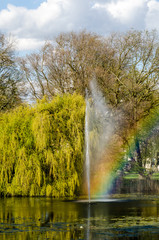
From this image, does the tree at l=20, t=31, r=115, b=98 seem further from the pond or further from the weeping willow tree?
the pond

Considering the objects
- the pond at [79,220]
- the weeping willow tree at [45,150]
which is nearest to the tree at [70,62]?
the weeping willow tree at [45,150]

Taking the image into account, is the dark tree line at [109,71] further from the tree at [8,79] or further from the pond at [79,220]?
the pond at [79,220]

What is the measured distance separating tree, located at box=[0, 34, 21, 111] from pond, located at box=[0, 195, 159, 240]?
22278mm

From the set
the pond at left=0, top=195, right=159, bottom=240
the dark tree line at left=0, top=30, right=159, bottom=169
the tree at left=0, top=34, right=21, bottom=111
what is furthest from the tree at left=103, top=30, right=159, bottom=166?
the pond at left=0, top=195, right=159, bottom=240

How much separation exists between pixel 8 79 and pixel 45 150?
63.1 ft

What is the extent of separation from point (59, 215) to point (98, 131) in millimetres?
11106

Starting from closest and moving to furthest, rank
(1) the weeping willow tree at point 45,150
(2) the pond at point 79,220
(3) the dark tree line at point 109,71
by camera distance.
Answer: (2) the pond at point 79,220
(1) the weeping willow tree at point 45,150
(3) the dark tree line at point 109,71

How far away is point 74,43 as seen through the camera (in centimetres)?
4231

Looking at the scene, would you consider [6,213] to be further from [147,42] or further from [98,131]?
[147,42]

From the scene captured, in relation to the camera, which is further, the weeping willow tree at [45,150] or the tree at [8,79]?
the tree at [8,79]

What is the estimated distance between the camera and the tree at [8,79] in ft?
139

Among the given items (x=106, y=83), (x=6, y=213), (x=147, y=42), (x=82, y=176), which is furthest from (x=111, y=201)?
(x=147, y=42)

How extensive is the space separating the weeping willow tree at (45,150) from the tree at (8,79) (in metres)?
16.2

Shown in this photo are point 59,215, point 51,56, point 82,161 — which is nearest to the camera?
point 59,215
